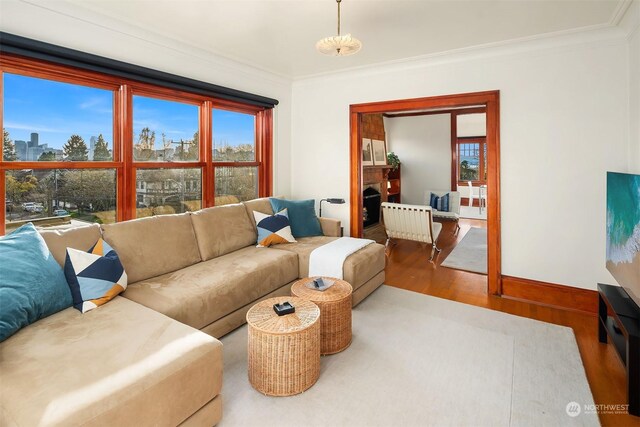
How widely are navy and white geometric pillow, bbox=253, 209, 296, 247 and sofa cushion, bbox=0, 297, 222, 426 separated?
5.53 ft

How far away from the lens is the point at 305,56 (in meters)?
3.83

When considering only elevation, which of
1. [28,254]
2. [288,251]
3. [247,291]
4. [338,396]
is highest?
[28,254]

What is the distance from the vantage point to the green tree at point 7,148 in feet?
8.10

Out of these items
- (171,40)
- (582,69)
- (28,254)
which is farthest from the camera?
(171,40)

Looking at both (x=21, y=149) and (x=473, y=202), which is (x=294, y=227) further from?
(x=473, y=202)

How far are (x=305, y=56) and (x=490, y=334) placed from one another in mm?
3315

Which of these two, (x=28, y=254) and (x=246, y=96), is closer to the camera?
(x=28, y=254)

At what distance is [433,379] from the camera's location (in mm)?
2160

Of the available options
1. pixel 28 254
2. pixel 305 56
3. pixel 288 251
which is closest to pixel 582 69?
pixel 305 56

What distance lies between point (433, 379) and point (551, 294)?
1.98m

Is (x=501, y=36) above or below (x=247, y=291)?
above

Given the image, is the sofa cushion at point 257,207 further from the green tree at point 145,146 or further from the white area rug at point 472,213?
the white area rug at point 472,213

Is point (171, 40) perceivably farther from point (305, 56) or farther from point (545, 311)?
point (545, 311)

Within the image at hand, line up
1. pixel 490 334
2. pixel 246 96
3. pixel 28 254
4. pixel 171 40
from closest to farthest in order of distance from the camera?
pixel 28 254 → pixel 490 334 → pixel 171 40 → pixel 246 96
